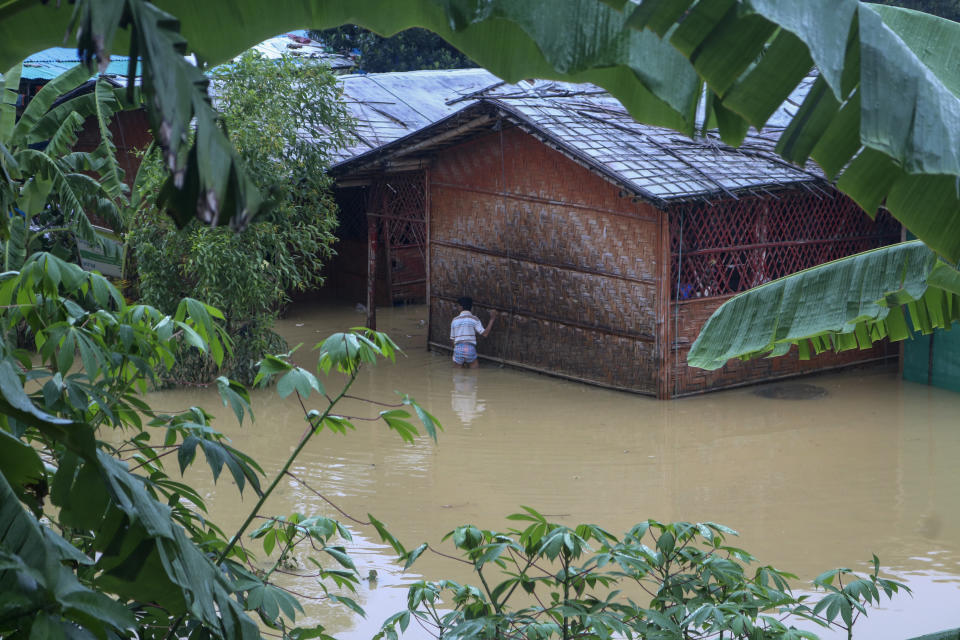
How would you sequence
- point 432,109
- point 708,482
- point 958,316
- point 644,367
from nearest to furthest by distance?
point 958,316 < point 708,482 < point 644,367 < point 432,109

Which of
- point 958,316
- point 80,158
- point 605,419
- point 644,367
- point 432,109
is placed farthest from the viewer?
point 432,109

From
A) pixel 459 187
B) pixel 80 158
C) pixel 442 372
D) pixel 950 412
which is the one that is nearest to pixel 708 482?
pixel 950 412

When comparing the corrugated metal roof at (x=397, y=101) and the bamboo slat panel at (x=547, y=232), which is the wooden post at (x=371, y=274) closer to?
the bamboo slat panel at (x=547, y=232)

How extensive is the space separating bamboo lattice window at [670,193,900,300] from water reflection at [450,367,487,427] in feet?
7.89

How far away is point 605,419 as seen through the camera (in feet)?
32.4

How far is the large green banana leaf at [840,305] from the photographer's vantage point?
432cm

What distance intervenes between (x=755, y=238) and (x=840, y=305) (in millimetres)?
6623

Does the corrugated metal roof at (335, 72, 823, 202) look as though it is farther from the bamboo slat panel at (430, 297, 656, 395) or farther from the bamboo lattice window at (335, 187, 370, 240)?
the bamboo lattice window at (335, 187, 370, 240)

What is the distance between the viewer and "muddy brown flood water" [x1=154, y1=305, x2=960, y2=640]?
6.59m

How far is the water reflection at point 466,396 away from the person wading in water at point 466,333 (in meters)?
0.13

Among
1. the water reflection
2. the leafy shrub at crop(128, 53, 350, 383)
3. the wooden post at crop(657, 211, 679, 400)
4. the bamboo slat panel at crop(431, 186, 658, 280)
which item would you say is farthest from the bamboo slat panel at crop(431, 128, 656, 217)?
the water reflection

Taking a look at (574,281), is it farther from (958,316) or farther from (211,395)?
(958,316)

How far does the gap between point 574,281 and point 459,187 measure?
2063 millimetres

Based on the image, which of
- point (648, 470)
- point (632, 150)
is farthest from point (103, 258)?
point (648, 470)
